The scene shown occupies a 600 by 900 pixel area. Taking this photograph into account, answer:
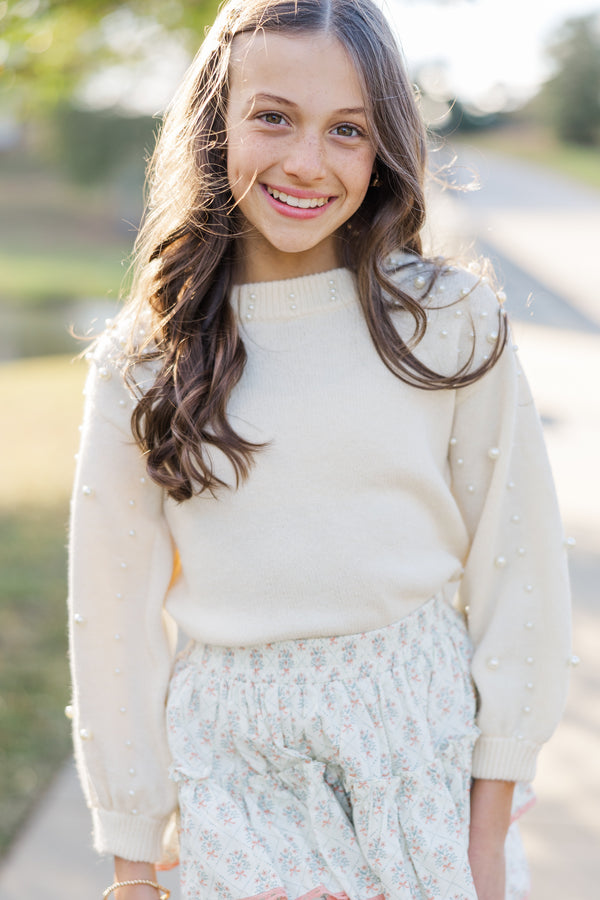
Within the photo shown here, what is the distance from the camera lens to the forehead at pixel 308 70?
1547 millimetres

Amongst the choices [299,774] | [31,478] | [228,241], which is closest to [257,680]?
[299,774]

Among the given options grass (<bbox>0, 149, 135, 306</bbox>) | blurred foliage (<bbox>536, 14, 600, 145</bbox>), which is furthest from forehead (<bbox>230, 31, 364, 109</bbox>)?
blurred foliage (<bbox>536, 14, 600, 145</bbox>)

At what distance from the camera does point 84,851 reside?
2.97m

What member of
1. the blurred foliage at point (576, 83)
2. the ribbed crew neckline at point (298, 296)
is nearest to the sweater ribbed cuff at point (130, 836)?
the ribbed crew neckline at point (298, 296)

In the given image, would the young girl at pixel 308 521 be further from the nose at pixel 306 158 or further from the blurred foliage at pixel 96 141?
the blurred foliage at pixel 96 141

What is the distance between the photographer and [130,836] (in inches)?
69.1

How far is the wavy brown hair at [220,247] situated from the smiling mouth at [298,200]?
10cm

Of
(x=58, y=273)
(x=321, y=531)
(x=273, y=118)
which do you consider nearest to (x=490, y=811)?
(x=321, y=531)

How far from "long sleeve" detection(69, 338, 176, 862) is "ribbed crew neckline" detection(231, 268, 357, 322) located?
0.87 feet

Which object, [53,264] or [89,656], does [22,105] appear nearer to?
[89,656]

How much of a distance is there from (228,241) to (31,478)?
5.69 metres

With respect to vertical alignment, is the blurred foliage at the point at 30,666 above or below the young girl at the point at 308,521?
below

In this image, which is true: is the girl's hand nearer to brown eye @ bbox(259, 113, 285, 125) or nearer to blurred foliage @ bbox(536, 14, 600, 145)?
brown eye @ bbox(259, 113, 285, 125)

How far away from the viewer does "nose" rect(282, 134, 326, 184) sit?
5.15ft
